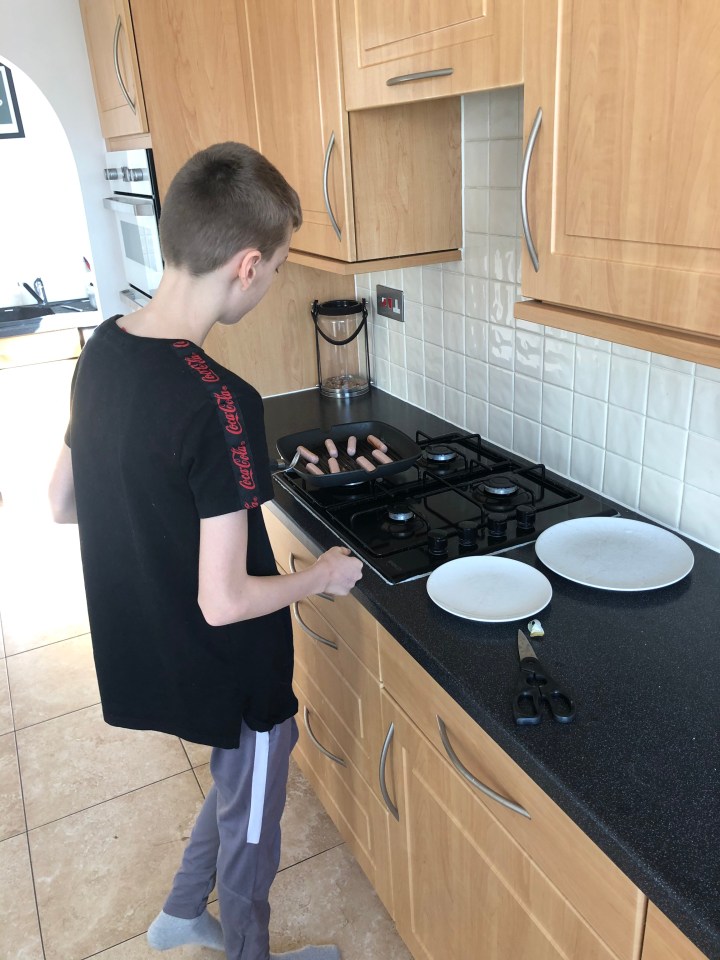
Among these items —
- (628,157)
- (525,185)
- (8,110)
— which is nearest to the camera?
(628,157)

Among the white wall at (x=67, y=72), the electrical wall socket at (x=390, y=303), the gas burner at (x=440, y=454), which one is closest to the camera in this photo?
the gas burner at (x=440, y=454)

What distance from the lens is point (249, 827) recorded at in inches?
59.5

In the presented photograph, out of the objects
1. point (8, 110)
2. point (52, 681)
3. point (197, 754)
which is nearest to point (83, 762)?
point (197, 754)

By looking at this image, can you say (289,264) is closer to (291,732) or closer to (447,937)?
(291,732)

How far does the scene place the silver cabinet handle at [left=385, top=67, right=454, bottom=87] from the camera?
1.27 meters

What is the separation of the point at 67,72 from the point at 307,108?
160 centimetres

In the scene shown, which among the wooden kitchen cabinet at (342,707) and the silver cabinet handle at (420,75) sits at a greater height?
the silver cabinet handle at (420,75)

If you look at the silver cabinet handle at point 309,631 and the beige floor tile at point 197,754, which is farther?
the beige floor tile at point 197,754

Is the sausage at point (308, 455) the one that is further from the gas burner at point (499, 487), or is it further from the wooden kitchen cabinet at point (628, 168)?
the wooden kitchen cabinet at point (628, 168)

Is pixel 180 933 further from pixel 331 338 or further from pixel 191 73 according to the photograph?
pixel 191 73

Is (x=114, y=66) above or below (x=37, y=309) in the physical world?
above

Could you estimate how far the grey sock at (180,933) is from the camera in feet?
5.66

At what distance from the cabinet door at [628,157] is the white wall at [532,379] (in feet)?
1.33

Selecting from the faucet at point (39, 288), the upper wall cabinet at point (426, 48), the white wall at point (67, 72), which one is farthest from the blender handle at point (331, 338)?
the faucet at point (39, 288)
